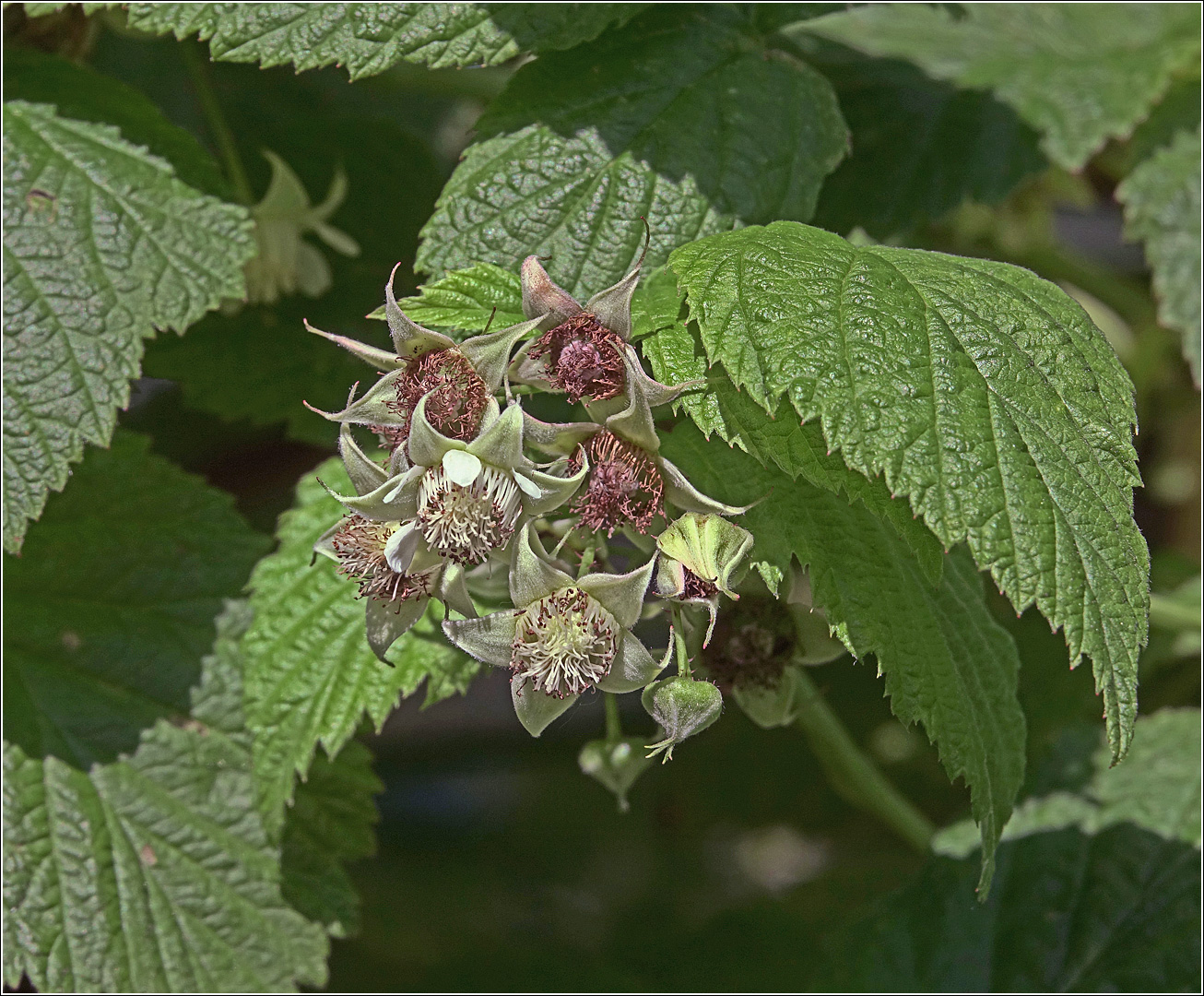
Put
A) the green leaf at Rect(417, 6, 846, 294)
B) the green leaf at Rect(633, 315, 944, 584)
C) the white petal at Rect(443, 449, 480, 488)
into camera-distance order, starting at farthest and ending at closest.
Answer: the green leaf at Rect(417, 6, 846, 294) < the green leaf at Rect(633, 315, 944, 584) < the white petal at Rect(443, 449, 480, 488)

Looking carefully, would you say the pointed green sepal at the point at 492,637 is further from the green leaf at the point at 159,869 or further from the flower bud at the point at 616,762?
the green leaf at the point at 159,869

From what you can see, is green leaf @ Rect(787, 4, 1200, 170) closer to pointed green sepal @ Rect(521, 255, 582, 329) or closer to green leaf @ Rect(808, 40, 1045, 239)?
green leaf @ Rect(808, 40, 1045, 239)

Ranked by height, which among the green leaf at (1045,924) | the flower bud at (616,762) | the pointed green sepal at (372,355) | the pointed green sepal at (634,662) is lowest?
the green leaf at (1045,924)

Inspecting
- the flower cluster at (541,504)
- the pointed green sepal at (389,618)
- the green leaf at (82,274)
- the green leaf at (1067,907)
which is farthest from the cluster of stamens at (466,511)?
the green leaf at (1067,907)

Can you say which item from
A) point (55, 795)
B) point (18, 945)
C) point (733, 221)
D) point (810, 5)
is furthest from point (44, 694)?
point (810, 5)

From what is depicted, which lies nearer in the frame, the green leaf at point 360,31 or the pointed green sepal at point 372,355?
the pointed green sepal at point 372,355

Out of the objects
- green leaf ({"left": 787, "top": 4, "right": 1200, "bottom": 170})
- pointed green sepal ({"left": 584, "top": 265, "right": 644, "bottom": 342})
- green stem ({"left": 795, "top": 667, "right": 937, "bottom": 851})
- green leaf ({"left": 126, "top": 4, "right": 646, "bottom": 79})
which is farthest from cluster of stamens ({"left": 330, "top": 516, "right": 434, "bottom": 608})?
green leaf ({"left": 787, "top": 4, "right": 1200, "bottom": 170})

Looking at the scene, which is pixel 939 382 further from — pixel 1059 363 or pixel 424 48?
pixel 424 48
